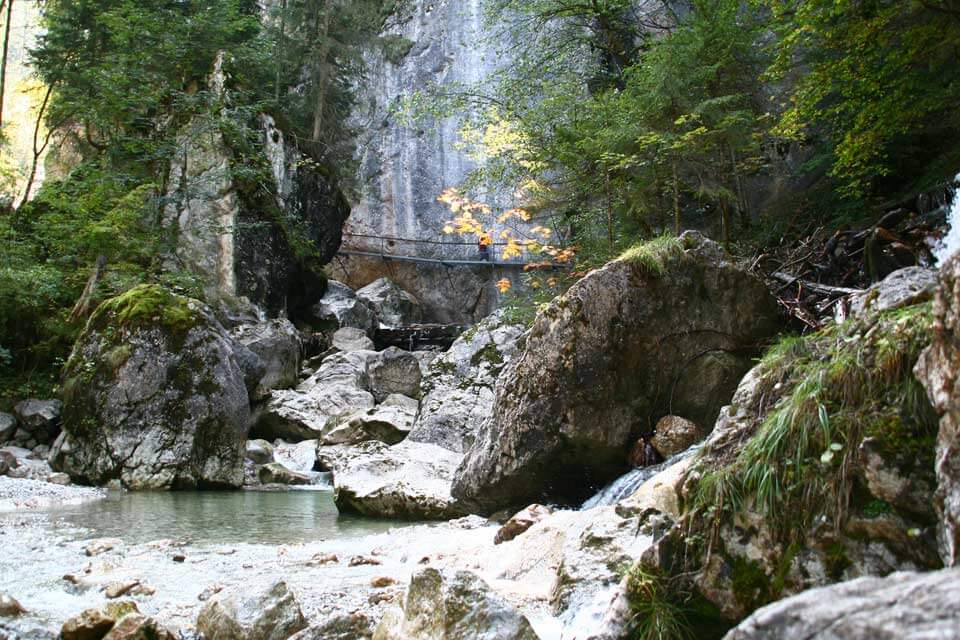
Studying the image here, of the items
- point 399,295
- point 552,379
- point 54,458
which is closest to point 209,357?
point 54,458

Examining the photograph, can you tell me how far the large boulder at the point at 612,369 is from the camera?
689cm

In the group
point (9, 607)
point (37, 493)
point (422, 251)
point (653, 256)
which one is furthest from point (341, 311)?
point (9, 607)

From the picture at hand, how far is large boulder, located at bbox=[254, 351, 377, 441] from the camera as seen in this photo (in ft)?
48.4

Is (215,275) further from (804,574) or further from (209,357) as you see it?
(804,574)

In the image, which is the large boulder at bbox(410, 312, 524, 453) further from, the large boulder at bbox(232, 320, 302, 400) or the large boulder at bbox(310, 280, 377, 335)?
the large boulder at bbox(310, 280, 377, 335)

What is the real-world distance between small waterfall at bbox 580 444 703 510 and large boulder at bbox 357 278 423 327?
2198 cm

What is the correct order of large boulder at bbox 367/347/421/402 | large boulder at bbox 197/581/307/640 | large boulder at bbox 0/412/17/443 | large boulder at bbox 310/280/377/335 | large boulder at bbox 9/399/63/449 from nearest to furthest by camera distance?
large boulder at bbox 197/581/307/640, large boulder at bbox 0/412/17/443, large boulder at bbox 9/399/63/449, large boulder at bbox 367/347/421/402, large boulder at bbox 310/280/377/335

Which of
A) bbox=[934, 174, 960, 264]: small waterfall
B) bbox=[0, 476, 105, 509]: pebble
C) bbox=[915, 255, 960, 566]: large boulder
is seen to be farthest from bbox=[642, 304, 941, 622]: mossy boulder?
bbox=[0, 476, 105, 509]: pebble

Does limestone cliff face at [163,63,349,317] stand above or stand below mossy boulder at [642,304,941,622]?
above

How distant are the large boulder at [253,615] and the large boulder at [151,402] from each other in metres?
7.43

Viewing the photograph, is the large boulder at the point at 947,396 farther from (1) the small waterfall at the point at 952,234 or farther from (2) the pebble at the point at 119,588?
(1) the small waterfall at the point at 952,234

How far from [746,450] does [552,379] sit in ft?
13.4

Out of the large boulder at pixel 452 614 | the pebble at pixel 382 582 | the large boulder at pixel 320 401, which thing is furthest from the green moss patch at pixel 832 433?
the large boulder at pixel 320 401

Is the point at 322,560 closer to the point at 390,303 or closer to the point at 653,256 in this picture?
the point at 653,256
